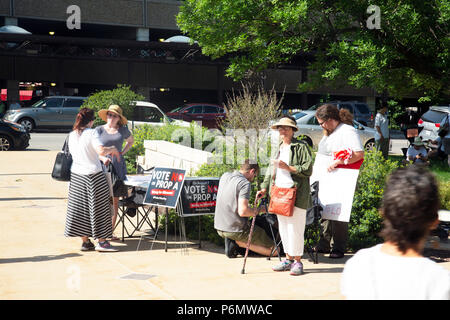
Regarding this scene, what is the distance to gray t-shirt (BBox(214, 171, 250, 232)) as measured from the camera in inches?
292

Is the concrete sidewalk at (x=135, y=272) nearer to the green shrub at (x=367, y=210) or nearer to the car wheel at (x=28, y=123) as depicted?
the green shrub at (x=367, y=210)

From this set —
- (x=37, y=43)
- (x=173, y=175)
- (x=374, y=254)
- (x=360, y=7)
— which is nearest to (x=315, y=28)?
(x=360, y=7)

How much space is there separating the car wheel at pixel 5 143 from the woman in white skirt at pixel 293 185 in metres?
15.2

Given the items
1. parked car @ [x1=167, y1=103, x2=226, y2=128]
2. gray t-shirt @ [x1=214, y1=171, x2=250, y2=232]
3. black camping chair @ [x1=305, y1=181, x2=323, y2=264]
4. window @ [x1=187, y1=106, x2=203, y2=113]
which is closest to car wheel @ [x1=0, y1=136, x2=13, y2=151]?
parked car @ [x1=167, y1=103, x2=226, y2=128]

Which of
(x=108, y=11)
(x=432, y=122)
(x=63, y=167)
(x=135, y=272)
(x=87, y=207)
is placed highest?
(x=108, y=11)

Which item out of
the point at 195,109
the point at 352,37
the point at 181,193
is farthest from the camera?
the point at 195,109

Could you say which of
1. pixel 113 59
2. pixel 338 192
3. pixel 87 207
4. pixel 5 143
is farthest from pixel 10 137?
pixel 113 59

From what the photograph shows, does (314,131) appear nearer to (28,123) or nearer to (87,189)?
(28,123)

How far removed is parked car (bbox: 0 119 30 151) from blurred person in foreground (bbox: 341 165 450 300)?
19122 millimetres

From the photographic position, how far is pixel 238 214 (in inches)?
296

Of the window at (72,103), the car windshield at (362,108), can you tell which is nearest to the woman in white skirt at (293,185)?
the car windshield at (362,108)

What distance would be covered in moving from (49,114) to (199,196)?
22429 mm

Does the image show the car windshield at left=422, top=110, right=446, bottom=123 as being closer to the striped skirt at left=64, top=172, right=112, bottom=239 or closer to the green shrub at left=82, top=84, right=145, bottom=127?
the green shrub at left=82, top=84, right=145, bottom=127

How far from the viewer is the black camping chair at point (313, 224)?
753 cm
